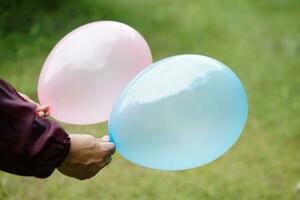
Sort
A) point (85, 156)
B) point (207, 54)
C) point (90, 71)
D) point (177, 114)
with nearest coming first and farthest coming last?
point (85, 156), point (177, 114), point (90, 71), point (207, 54)

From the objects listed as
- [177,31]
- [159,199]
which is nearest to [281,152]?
[159,199]

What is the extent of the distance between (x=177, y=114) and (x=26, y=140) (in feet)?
1.59

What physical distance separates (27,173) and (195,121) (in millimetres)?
522

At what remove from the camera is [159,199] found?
2.61 meters

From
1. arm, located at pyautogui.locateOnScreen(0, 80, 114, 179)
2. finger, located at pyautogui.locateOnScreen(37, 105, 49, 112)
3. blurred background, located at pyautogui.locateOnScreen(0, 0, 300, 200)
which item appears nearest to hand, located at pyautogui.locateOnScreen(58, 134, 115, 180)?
arm, located at pyautogui.locateOnScreen(0, 80, 114, 179)

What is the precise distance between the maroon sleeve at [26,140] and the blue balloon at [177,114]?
0.28 metres

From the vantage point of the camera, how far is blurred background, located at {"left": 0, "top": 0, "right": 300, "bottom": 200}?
2699 mm

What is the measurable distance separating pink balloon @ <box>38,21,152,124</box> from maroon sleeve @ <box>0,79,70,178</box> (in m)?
0.45

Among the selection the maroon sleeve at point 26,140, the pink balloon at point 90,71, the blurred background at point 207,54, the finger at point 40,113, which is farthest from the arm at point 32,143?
the blurred background at point 207,54

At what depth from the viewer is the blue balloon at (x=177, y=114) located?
1.62 m

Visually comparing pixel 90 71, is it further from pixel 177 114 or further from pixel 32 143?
pixel 32 143

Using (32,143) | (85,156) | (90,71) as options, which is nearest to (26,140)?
(32,143)

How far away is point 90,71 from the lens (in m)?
1.90

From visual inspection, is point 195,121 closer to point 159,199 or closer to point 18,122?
point 18,122
